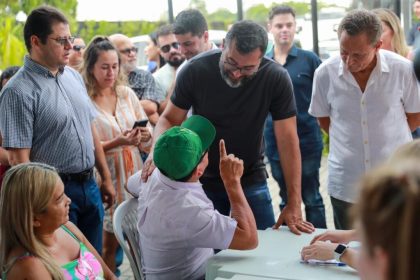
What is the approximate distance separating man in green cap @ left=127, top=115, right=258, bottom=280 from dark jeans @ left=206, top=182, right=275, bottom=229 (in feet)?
2.03

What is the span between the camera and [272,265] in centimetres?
226

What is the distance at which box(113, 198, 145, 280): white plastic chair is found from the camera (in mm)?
2695

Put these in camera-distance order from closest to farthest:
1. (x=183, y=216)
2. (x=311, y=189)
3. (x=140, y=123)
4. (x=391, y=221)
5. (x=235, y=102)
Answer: (x=391, y=221), (x=183, y=216), (x=235, y=102), (x=140, y=123), (x=311, y=189)

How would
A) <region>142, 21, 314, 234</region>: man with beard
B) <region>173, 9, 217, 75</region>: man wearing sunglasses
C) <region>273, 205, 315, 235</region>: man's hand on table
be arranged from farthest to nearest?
<region>173, 9, 217, 75</region>: man wearing sunglasses, <region>142, 21, 314, 234</region>: man with beard, <region>273, 205, 315, 235</region>: man's hand on table

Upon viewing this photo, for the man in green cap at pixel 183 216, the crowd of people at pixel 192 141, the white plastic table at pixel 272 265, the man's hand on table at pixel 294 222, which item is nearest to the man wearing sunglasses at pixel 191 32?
the crowd of people at pixel 192 141

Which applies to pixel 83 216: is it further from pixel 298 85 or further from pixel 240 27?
pixel 298 85

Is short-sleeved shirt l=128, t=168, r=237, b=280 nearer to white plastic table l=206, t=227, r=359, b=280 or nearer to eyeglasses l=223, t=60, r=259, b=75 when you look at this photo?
white plastic table l=206, t=227, r=359, b=280

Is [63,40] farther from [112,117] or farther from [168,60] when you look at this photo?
[168,60]

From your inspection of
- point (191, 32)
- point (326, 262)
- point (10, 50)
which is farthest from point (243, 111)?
point (10, 50)

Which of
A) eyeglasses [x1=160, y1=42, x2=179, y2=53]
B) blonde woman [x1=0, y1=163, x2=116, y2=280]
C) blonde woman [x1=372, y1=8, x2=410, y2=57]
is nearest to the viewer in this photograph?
blonde woman [x1=0, y1=163, x2=116, y2=280]

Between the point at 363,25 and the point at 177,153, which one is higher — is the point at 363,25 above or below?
above

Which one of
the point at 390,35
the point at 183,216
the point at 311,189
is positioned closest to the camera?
the point at 183,216

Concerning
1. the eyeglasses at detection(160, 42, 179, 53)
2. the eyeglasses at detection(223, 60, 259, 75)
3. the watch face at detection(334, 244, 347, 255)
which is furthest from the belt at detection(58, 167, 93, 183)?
the eyeglasses at detection(160, 42, 179, 53)

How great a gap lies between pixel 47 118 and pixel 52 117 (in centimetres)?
3
